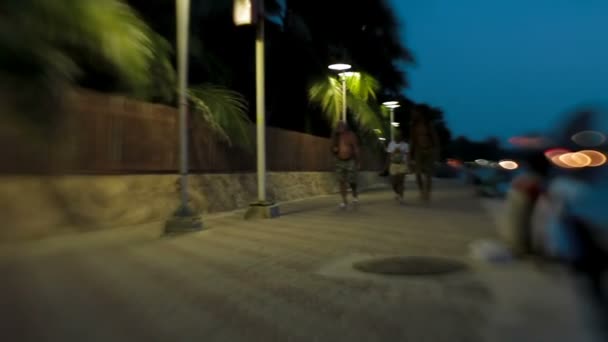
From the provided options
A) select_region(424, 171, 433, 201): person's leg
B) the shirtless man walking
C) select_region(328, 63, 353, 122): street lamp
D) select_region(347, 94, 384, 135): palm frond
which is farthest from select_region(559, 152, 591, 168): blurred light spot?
select_region(347, 94, 384, 135): palm frond

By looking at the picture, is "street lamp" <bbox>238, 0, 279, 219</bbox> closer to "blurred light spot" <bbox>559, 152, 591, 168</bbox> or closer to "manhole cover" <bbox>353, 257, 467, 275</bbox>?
"manhole cover" <bbox>353, 257, 467, 275</bbox>

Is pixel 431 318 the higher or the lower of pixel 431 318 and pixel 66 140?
the lower

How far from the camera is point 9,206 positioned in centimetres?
799

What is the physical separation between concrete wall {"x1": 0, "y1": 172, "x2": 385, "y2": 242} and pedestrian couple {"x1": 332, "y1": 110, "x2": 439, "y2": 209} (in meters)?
2.50

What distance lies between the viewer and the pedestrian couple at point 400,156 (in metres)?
13.5

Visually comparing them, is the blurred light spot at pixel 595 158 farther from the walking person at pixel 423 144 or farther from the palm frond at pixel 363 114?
the palm frond at pixel 363 114

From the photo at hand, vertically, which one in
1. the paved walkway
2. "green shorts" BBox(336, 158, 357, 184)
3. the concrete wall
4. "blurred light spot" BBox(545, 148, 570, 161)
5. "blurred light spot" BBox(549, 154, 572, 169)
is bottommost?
the paved walkway

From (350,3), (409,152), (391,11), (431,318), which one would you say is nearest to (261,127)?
(409,152)

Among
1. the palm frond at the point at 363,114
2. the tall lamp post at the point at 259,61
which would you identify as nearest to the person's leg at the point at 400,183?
the tall lamp post at the point at 259,61

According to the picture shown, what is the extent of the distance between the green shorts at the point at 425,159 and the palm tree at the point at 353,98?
26.5 ft

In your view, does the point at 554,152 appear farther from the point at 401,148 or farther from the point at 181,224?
the point at 401,148

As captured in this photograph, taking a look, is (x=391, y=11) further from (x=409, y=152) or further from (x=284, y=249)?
(x=284, y=249)

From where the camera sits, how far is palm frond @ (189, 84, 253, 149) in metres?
12.8

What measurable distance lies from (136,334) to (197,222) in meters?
5.46
